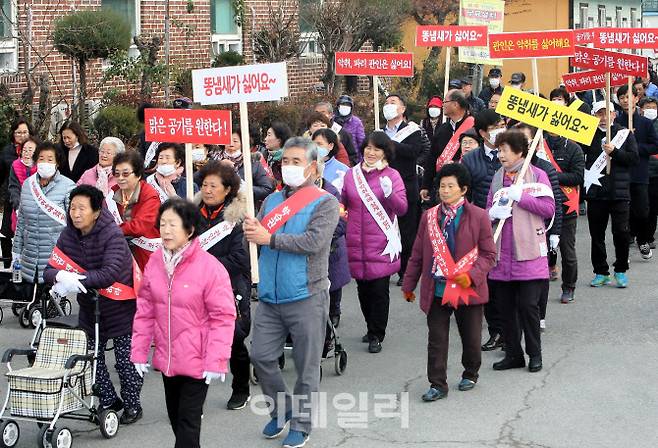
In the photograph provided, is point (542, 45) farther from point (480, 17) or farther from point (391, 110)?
point (480, 17)

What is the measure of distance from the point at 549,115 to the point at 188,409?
14.4 feet

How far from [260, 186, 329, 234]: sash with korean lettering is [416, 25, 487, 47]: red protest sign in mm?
8838

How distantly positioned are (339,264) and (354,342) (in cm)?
106

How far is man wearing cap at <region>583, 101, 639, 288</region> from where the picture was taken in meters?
12.3

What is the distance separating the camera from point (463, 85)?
17.6 metres

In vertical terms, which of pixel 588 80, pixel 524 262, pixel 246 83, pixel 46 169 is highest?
pixel 246 83

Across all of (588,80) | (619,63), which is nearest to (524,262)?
(619,63)

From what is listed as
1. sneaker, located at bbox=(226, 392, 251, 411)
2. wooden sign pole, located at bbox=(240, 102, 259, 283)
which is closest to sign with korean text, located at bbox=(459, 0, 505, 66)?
sneaker, located at bbox=(226, 392, 251, 411)

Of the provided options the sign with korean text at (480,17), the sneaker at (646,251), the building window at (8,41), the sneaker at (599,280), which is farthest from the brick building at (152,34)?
the sneaker at (599,280)

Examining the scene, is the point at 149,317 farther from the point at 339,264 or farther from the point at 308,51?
the point at 308,51

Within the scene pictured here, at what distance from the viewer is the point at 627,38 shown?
1587 centimetres

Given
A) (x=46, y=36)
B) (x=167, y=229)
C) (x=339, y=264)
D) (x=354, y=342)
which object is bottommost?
(x=354, y=342)

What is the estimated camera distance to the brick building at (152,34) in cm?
1828

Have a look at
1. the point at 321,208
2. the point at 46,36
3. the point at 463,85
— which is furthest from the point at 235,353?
the point at 46,36
